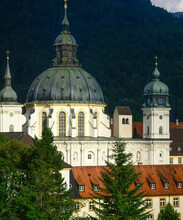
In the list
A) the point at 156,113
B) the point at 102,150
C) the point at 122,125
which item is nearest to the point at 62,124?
the point at 102,150

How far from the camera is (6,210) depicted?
6481cm

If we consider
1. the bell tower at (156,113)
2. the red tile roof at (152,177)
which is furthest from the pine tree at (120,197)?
the bell tower at (156,113)

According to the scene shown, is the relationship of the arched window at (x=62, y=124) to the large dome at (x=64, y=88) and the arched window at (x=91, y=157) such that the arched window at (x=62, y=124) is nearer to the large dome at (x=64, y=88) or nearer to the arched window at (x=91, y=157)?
the large dome at (x=64, y=88)

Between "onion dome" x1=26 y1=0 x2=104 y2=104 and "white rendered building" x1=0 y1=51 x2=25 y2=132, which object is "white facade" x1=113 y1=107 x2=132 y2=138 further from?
"white rendered building" x1=0 y1=51 x2=25 y2=132

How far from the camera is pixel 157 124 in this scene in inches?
5054

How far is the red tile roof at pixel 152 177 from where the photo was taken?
292 ft

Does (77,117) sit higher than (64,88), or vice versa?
(64,88)

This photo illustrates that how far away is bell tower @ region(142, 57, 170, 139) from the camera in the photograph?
128125mm

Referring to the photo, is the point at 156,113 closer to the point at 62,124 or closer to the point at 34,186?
the point at 62,124

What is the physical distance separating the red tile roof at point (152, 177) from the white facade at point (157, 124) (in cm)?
3303

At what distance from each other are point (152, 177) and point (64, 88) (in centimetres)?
3489

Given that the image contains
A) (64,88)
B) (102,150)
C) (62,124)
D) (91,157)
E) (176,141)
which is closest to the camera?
(91,157)

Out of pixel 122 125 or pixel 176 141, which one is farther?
pixel 176 141

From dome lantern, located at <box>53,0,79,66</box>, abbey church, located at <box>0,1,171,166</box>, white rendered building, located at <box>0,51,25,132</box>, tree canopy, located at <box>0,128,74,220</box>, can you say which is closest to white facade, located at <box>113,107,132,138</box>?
abbey church, located at <box>0,1,171,166</box>
